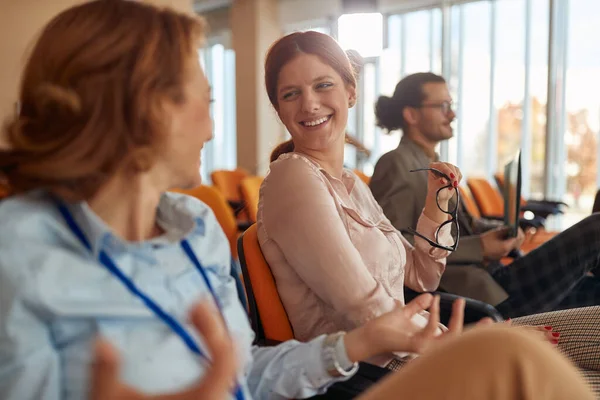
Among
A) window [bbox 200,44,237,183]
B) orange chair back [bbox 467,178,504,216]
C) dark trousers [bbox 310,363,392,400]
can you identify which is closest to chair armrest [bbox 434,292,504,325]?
dark trousers [bbox 310,363,392,400]

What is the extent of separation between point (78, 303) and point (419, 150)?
1.73 meters

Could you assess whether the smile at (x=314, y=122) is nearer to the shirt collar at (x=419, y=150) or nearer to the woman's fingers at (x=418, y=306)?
the woman's fingers at (x=418, y=306)

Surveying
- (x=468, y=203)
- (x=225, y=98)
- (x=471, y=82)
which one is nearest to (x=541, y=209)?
(x=468, y=203)

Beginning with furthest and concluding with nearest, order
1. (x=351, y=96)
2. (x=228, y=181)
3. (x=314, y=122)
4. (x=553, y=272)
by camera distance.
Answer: (x=228, y=181) < (x=553, y=272) < (x=351, y=96) < (x=314, y=122)

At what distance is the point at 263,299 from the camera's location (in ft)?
4.28

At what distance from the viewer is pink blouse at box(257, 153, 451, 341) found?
Answer: 1.19 m

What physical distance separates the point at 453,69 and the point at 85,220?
6.20 metres

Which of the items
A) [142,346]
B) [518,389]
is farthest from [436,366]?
[142,346]

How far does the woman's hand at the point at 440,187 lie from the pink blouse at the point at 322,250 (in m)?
0.21

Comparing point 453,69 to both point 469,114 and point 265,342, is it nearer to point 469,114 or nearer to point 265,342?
point 469,114

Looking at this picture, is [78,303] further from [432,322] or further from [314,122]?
[314,122]

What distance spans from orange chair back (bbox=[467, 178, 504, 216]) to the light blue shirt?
11.8ft

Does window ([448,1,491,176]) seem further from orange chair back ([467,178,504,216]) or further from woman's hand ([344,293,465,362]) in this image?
woman's hand ([344,293,465,362])

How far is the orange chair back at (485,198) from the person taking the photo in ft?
13.9
